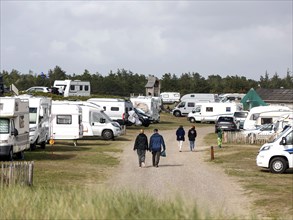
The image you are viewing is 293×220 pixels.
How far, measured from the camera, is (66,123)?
42000mm

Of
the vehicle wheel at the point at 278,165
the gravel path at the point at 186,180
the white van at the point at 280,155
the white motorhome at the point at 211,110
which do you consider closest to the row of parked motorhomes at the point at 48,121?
the gravel path at the point at 186,180

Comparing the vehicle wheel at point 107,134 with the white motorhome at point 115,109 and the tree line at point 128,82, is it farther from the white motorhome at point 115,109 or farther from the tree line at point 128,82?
the tree line at point 128,82

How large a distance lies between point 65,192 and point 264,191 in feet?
31.2

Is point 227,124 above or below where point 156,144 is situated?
above

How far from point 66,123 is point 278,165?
17.8 metres

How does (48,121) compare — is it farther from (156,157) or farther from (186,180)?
(186,180)

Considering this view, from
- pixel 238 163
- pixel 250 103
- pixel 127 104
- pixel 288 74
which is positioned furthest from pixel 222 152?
pixel 288 74

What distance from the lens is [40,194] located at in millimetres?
14523

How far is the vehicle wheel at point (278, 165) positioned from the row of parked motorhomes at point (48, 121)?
411 inches

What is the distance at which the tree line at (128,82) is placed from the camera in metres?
104

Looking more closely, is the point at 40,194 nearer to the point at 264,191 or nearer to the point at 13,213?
the point at 13,213

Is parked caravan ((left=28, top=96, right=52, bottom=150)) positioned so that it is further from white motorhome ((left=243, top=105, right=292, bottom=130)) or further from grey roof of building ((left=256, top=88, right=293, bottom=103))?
grey roof of building ((left=256, top=88, right=293, bottom=103))

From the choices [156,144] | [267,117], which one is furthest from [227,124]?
[156,144]

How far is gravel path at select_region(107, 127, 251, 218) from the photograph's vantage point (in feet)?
63.9
